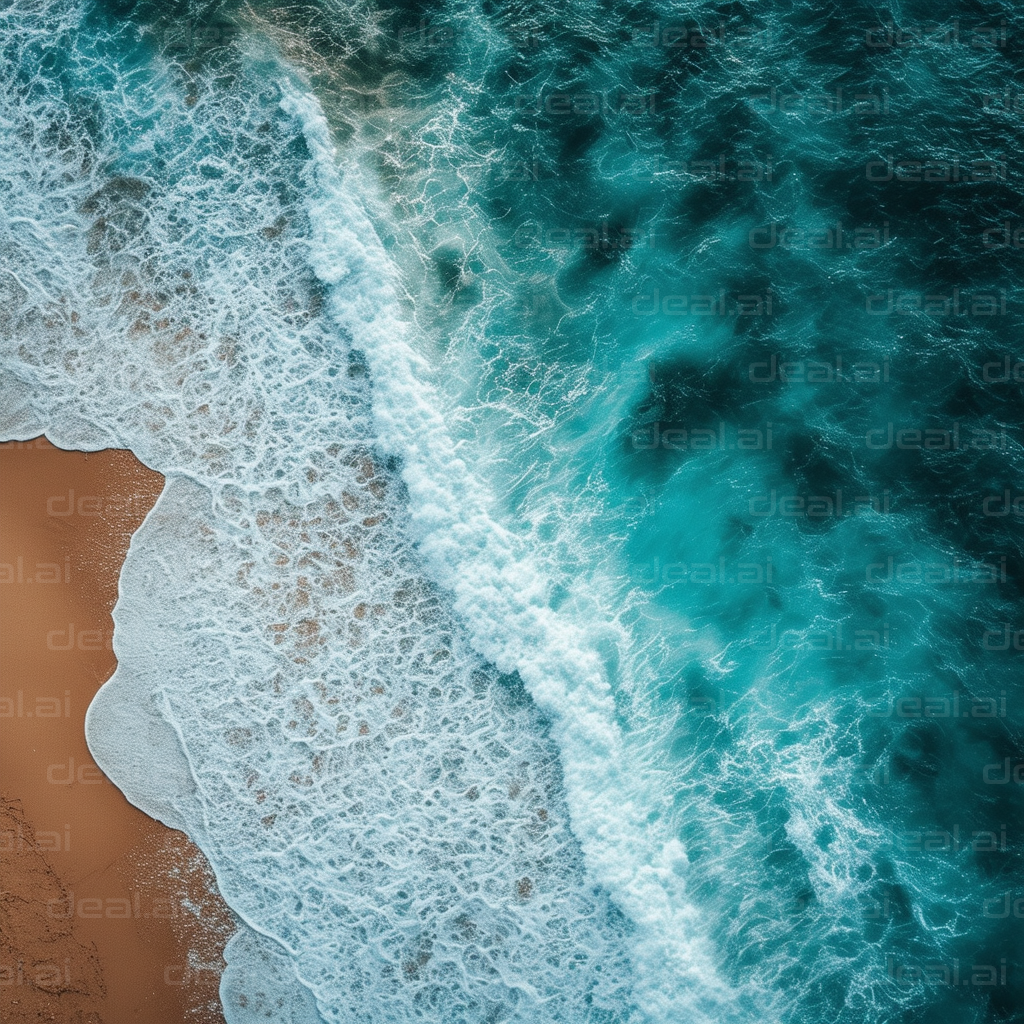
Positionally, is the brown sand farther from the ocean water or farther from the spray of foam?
the spray of foam

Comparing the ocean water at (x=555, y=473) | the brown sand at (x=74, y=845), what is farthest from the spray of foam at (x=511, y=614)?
the brown sand at (x=74, y=845)

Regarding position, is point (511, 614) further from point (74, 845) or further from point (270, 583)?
point (74, 845)

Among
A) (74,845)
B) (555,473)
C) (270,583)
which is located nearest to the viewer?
(74,845)

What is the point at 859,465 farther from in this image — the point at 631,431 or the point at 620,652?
the point at 620,652

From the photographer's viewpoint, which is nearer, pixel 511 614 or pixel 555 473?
pixel 511 614

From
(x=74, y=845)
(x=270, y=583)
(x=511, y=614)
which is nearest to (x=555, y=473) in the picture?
(x=511, y=614)

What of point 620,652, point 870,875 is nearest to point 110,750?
point 620,652

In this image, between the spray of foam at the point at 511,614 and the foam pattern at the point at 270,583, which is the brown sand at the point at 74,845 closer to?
the foam pattern at the point at 270,583
